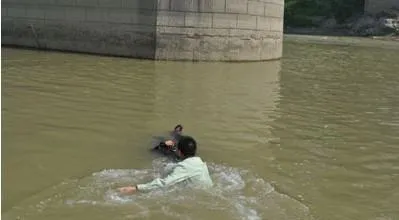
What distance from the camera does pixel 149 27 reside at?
1762cm

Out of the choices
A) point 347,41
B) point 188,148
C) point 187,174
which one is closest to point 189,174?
point 187,174

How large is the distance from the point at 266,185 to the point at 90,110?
14.1 feet

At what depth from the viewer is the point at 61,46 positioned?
18891 millimetres

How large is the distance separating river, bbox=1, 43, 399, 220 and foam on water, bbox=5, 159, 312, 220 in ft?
0.03

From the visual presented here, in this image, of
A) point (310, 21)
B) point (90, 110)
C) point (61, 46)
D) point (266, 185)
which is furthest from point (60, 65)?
point (310, 21)

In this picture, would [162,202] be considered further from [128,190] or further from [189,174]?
[189,174]

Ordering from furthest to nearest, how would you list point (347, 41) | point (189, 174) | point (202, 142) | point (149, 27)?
point (347, 41) < point (149, 27) < point (202, 142) < point (189, 174)

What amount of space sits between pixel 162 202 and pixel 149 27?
503 inches

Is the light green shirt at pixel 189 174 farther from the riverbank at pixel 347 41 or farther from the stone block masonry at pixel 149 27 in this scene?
the riverbank at pixel 347 41

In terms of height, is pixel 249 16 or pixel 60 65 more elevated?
pixel 249 16

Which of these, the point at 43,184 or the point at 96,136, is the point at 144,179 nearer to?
the point at 43,184

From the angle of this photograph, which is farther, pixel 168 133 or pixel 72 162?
pixel 168 133

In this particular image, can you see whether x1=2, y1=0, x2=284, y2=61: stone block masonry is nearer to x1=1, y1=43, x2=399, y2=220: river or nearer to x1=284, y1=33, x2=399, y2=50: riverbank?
x1=1, y1=43, x2=399, y2=220: river

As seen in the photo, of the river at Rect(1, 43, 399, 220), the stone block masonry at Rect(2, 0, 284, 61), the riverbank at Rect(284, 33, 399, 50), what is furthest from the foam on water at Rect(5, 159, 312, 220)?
the riverbank at Rect(284, 33, 399, 50)
